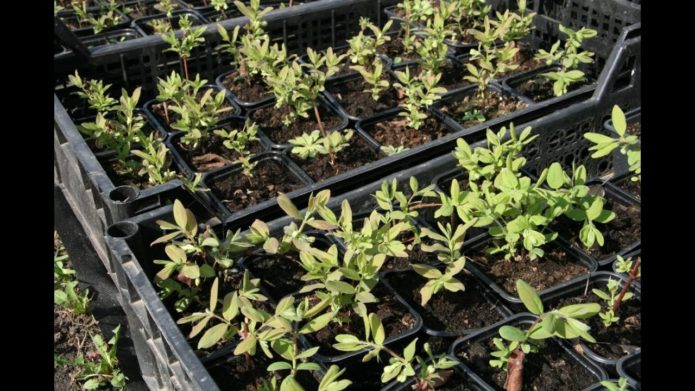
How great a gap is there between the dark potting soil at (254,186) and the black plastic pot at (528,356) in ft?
3.10

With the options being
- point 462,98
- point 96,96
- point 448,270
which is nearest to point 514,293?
point 448,270

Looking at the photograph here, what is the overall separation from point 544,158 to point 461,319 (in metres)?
0.91

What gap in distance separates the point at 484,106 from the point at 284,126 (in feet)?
2.70

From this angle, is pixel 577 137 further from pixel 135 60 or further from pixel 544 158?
pixel 135 60

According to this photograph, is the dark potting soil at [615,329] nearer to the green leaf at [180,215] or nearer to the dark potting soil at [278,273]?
the dark potting soil at [278,273]

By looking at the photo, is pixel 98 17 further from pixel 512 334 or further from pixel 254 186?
pixel 512 334

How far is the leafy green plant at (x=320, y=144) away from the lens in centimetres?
254

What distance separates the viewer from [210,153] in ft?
9.05

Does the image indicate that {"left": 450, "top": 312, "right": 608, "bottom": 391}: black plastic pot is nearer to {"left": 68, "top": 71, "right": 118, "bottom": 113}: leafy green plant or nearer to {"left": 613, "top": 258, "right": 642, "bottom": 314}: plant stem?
{"left": 613, "top": 258, "right": 642, "bottom": 314}: plant stem

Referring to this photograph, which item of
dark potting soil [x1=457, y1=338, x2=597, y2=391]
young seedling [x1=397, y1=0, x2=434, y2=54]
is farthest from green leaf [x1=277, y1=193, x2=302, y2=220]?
young seedling [x1=397, y1=0, x2=434, y2=54]

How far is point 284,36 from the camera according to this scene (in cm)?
345

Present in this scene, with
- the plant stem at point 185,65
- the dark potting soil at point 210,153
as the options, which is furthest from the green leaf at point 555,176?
the plant stem at point 185,65
